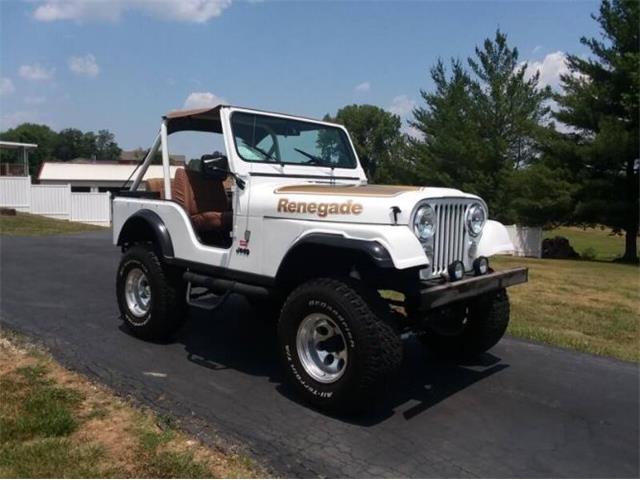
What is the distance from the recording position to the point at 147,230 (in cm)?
607

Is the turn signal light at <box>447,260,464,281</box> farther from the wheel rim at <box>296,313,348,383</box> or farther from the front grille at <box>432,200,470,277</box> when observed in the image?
the wheel rim at <box>296,313,348,383</box>

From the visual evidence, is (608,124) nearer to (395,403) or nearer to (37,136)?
(395,403)

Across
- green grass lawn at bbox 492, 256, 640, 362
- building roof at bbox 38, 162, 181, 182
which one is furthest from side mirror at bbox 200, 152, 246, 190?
building roof at bbox 38, 162, 181, 182

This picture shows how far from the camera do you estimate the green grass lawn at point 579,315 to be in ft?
22.3

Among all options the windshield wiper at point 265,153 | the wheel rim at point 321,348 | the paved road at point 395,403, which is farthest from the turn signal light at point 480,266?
the windshield wiper at point 265,153

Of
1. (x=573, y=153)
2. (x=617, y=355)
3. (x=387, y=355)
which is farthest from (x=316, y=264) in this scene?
(x=573, y=153)

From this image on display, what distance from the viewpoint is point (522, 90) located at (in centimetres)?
3094

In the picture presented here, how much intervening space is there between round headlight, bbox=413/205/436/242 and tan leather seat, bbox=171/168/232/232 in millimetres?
2150

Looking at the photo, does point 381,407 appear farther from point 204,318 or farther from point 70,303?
point 70,303

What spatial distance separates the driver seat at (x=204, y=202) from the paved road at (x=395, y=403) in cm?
108

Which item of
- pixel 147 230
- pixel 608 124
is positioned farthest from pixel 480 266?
pixel 608 124

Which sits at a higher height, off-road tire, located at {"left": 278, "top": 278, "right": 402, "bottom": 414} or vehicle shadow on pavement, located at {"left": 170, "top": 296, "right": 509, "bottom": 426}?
off-road tire, located at {"left": 278, "top": 278, "right": 402, "bottom": 414}

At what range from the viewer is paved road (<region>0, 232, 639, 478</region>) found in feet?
11.9

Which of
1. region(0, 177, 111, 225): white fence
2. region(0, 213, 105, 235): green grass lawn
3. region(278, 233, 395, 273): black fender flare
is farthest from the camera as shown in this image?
region(0, 177, 111, 225): white fence
